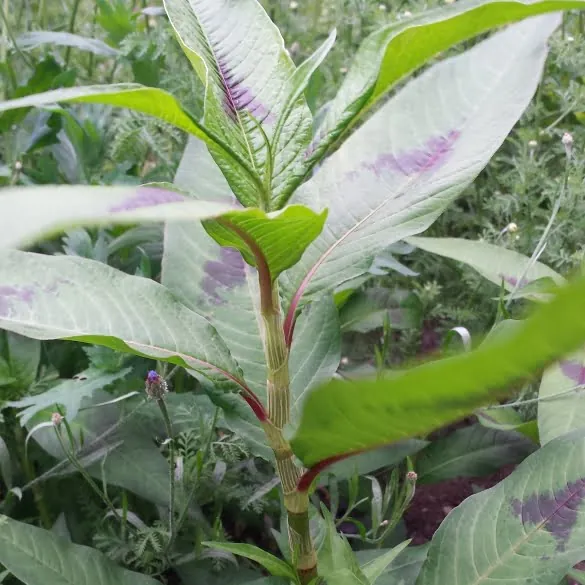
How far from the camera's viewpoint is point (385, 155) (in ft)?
1.90

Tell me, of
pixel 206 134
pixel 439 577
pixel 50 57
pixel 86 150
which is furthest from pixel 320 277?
pixel 50 57

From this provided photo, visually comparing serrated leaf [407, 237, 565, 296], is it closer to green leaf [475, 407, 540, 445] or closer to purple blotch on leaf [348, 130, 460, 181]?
green leaf [475, 407, 540, 445]

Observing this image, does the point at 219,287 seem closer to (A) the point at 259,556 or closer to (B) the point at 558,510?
(A) the point at 259,556

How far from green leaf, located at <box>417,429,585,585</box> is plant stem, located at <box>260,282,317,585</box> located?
0.13 metres

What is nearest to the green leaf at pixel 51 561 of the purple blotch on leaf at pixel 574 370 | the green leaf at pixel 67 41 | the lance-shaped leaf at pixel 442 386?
the lance-shaped leaf at pixel 442 386

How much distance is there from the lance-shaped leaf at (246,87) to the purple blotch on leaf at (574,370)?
0.40 meters

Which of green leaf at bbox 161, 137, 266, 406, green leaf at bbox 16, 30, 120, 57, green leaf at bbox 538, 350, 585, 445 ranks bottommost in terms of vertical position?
green leaf at bbox 538, 350, 585, 445

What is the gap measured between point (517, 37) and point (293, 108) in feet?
0.63

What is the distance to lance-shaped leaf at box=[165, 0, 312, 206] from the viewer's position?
19.7 inches

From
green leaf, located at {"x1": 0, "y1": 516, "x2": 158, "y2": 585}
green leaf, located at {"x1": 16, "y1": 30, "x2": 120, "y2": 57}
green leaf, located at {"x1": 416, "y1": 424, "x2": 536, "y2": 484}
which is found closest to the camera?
green leaf, located at {"x1": 0, "y1": 516, "x2": 158, "y2": 585}

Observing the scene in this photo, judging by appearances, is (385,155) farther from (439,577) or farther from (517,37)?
(439,577)

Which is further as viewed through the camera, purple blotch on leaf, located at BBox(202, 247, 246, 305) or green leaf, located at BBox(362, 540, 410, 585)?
purple blotch on leaf, located at BBox(202, 247, 246, 305)

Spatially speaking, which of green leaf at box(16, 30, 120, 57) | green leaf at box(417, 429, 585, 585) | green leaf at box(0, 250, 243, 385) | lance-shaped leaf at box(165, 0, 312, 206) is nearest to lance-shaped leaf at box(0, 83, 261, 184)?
lance-shaped leaf at box(165, 0, 312, 206)

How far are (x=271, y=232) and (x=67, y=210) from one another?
0.16 meters
